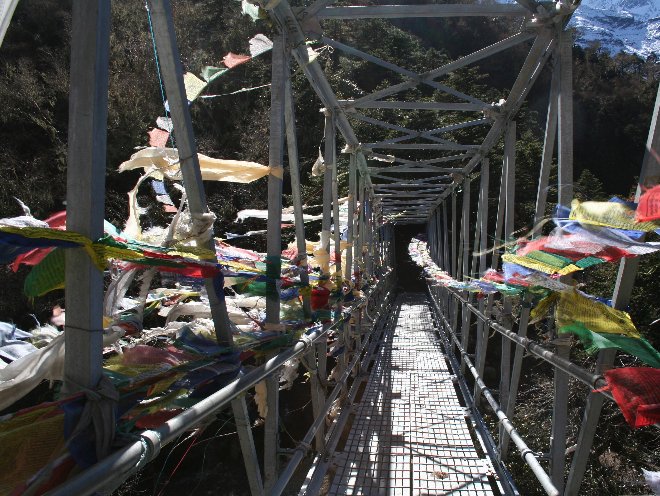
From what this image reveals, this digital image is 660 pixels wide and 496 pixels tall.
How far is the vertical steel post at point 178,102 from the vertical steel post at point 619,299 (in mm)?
1351

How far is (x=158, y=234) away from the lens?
2.44m

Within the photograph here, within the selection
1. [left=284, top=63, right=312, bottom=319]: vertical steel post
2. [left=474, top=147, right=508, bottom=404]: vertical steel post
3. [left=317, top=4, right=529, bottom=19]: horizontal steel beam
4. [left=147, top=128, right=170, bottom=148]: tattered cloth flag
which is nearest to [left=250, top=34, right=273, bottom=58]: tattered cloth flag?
[left=284, top=63, right=312, bottom=319]: vertical steel post

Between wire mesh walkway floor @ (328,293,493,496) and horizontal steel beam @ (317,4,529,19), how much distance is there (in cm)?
289

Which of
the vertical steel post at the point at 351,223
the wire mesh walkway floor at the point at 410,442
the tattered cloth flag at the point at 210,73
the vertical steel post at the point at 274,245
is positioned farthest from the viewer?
the vertical steel post at the point at 351,223

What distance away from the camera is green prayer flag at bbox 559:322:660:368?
58.1 inches

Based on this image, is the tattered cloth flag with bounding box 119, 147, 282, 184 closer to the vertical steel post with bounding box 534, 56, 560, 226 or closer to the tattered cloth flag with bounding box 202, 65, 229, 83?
the tattered cloth flag with bounding box 202, 65, 229, 83

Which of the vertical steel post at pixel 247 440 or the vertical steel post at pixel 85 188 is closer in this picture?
the vertical steel post at pixel 85 188

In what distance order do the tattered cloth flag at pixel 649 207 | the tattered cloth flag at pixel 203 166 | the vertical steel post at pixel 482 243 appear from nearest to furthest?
the tattered cloth flag at pixel 649 207, the tattered cloth flag at pixel 203 166, the vertical steel post at pixel 482 243

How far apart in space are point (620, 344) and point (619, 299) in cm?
30

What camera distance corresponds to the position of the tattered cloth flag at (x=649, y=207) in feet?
4.69

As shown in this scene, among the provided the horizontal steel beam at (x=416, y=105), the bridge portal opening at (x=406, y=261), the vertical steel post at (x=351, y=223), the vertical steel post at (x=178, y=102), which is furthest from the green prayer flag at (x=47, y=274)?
the bridge portal opening at (x=406, y=261)

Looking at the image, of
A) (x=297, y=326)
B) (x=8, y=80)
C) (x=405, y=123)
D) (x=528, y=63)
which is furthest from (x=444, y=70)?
(x=8, y=80)

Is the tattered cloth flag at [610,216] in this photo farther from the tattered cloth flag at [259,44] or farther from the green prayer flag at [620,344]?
the tattered cloth flag at [259,44]

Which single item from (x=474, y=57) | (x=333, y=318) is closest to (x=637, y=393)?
(x=333, y=318)
